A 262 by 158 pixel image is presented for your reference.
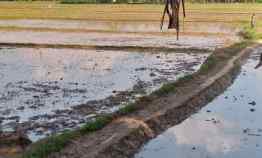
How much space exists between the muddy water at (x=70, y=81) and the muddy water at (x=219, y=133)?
50.5 inches

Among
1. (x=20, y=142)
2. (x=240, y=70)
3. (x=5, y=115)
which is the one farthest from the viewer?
(x=240, y=70)

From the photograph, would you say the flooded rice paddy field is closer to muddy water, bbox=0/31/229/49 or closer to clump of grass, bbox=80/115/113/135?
muddy water, bbox=0/31/229/49

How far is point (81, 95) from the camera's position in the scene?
32.9 feet

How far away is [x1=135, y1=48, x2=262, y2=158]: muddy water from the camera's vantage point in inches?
264

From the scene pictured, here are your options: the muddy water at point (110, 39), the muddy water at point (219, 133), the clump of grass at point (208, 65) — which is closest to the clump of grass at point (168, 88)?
the muddy water at point (219, 133)

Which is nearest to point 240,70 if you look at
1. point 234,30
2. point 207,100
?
point 207,100

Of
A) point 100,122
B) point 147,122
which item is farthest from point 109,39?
point 100,122

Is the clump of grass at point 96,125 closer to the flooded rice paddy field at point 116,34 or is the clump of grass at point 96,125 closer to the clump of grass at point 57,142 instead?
the clump of grass at point 57,142

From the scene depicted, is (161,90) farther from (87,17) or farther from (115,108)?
(87,17)

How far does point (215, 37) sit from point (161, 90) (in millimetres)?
12259

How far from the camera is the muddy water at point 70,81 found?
8.13 meters

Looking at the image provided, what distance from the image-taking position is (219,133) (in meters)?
7.68

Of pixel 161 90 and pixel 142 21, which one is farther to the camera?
pixel 142 21

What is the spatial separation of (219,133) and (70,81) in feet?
15.6
